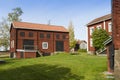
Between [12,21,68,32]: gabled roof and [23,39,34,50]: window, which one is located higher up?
[12,21,68,32]: gabled roof

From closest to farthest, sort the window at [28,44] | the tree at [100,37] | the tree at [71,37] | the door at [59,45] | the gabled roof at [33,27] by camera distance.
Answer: the tree at [100,37] < the window at [28,44] < the gabled roof at [33,27] < the door at [59,45] < the tree at [71,37]

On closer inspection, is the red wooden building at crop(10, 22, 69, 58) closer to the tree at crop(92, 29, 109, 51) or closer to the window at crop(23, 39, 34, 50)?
the window at crop(23, 39, 34, 50)

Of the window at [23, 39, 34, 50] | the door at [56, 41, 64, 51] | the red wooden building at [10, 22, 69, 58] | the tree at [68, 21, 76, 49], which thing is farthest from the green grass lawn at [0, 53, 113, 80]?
the tree at [68, 21, 76, 49]

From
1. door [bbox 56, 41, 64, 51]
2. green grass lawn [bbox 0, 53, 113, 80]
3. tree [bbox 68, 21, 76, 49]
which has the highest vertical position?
tree [bbox 68, 21, 76, 49]

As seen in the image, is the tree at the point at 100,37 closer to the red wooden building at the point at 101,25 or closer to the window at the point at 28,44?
the red wooden building at the point at 101,25

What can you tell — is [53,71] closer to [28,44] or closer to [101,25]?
[28,44]

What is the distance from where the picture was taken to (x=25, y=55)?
151ft

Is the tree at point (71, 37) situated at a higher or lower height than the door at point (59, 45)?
higher

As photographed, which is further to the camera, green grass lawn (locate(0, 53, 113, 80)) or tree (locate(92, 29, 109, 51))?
tree (locate(92, 29, 109, 51))

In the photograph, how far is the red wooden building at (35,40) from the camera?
47.6m

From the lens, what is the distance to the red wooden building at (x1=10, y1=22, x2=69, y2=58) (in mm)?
47562

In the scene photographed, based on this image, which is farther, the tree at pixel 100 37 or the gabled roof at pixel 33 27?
the gabled roof at pixel 33 27

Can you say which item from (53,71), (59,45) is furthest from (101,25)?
(53,71)

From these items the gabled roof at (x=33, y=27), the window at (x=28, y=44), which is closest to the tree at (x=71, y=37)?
the gabled roof at (x=33, y=27)
